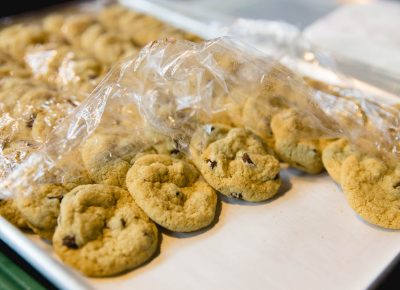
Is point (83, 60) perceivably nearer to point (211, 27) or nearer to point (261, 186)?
point (211, 27)

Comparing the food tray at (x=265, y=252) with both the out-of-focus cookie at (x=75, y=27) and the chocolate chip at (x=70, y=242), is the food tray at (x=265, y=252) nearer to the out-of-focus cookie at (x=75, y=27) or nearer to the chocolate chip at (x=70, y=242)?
the chocolate chip at (x=70, y=242)

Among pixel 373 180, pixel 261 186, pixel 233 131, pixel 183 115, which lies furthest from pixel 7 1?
pixel 373 180

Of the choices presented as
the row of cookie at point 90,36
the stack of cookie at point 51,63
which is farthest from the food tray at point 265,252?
Result: the row of cookie at point 90,36

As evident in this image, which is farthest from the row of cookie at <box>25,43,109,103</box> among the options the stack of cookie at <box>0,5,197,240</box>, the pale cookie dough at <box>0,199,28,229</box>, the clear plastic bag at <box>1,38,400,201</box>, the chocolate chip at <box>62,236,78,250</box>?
the chocolate chip at <box>62,236,78,250</box>

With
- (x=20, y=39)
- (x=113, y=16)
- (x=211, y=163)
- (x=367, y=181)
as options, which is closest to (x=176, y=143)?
(x=211, y=163)

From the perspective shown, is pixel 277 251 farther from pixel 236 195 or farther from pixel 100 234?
pixel 100 234

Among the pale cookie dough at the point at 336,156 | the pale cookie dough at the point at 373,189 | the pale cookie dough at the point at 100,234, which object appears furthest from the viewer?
Result: the pale cookie dough at the point at 336,156
